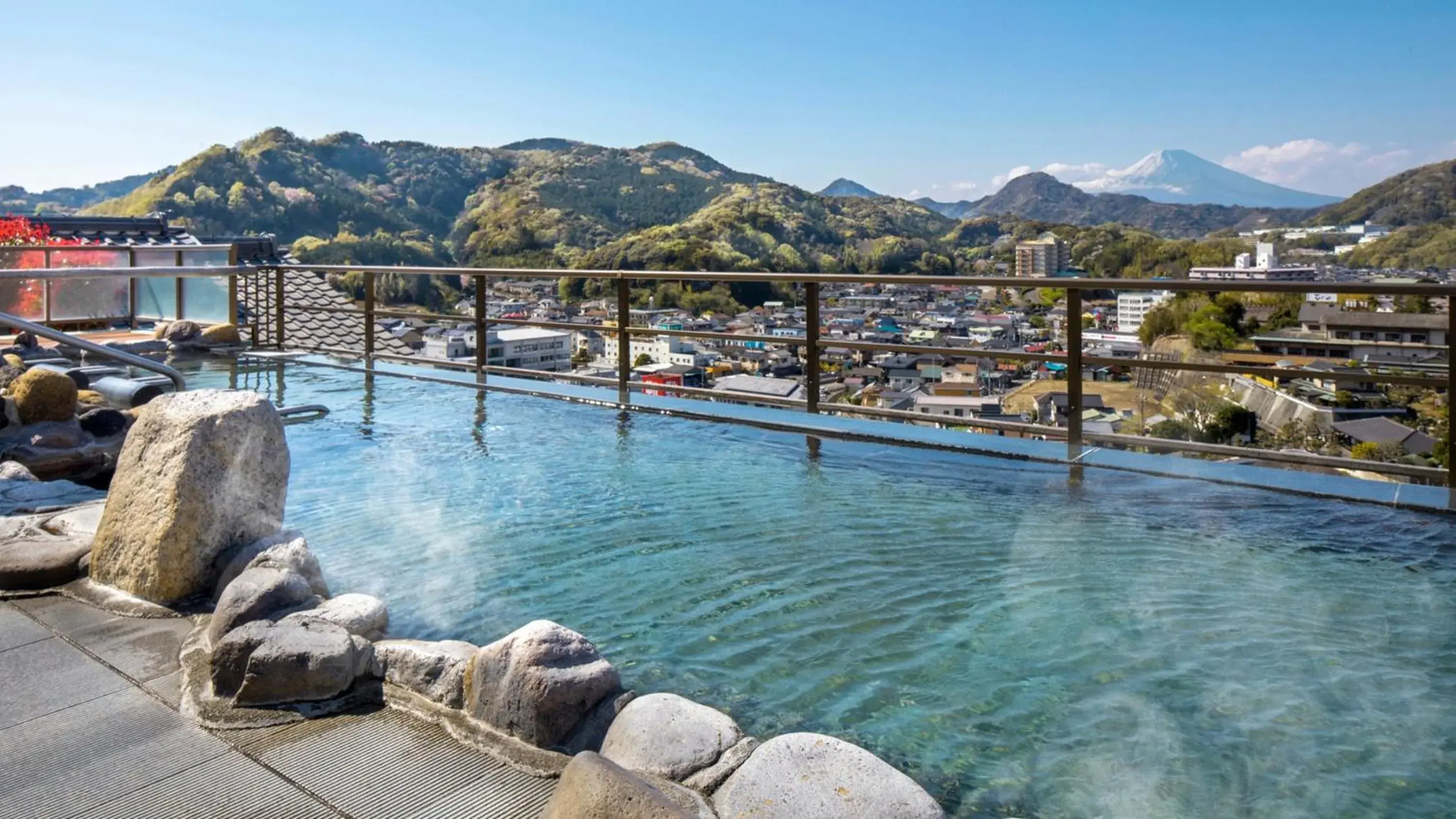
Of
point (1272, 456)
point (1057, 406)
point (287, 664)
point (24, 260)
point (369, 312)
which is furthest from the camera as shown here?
point (24, 260)

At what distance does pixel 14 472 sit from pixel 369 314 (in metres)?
3.93

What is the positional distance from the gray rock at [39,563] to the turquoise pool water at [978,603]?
67 centimetres

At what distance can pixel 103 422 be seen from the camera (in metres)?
5.12

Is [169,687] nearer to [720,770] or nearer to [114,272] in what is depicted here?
[720,770]

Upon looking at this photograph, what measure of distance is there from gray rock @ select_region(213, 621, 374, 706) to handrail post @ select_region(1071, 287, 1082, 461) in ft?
10.3

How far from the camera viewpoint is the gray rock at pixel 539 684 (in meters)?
1.85

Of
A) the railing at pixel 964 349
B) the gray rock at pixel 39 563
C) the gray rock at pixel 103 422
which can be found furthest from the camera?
the gray rock at pixel 103 422

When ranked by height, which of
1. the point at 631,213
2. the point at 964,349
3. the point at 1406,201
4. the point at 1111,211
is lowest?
the point at 964,349

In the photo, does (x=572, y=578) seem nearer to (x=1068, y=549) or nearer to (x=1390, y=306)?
(x=1068, y=549)

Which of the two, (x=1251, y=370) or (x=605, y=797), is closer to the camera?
(x=605, y=797)

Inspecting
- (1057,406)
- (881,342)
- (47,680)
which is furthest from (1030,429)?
(47,680)

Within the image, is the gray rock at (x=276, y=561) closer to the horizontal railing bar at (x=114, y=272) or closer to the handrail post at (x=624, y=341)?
the handrail post at (x=624, y=341)

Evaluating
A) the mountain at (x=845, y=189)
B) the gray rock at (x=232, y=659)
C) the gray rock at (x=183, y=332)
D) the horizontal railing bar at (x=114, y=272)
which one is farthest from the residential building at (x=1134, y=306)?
the mountain at (x=845, y=189)

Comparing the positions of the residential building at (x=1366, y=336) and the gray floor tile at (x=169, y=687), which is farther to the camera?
the residential building at (x=1366, y=336)
